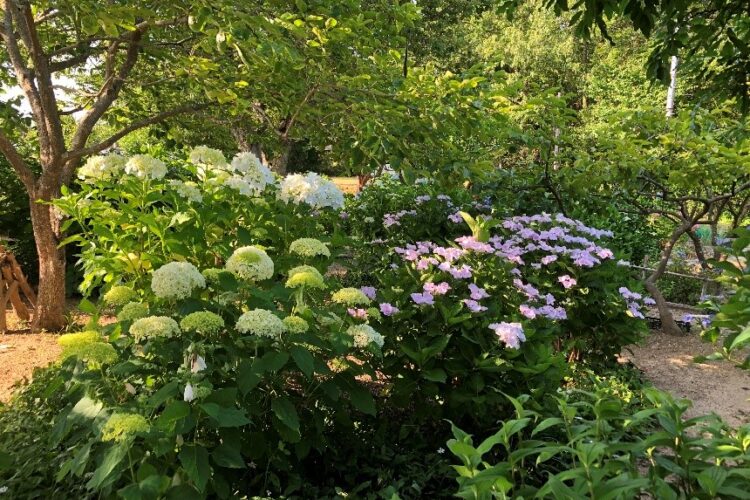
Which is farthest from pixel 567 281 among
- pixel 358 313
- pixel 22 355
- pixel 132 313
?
pixel 22 355

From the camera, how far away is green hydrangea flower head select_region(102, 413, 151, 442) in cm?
133

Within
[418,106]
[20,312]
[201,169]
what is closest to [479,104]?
[418,106]

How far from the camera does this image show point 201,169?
9.36 ft

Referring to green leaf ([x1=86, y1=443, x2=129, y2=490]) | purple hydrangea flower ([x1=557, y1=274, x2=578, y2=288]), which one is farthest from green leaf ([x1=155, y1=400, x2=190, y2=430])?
purple hydrangea flower ([x1=557, y1=274, x2=578, y2=288])

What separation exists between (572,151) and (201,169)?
3.84m

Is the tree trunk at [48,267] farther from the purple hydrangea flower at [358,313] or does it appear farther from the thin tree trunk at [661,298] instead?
the thin tree trunk at [661,298]

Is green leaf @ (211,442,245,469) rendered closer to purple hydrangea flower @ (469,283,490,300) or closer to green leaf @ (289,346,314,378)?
green leaf @ (289,346,314,378)

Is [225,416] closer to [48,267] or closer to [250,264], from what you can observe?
[250,264]

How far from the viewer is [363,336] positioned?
1.96m

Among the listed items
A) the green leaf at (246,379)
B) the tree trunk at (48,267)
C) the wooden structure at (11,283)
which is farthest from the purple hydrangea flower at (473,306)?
the wooden structure at (11,283)

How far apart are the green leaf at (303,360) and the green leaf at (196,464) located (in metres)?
0.39

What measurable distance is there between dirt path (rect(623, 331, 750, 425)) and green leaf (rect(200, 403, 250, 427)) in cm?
333

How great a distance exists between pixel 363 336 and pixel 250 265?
0.51 m

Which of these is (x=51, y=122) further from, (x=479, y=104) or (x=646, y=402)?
(x=646, y=402)
